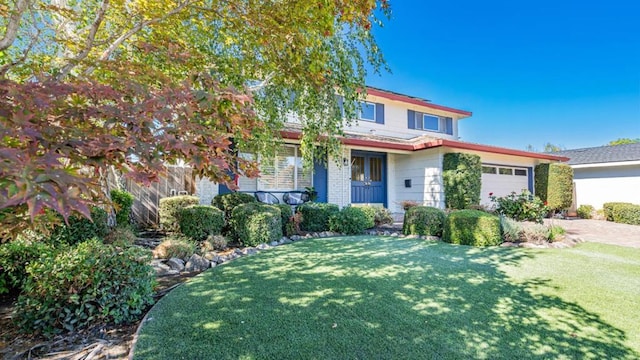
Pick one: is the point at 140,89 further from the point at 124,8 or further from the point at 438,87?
the point at 438,87

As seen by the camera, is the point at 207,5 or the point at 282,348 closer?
the point at 282,348

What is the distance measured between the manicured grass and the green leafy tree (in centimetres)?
152

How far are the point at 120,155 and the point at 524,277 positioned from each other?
543 cm

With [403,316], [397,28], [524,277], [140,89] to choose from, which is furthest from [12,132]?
Answer: [397,28]

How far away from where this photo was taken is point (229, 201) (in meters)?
8.39

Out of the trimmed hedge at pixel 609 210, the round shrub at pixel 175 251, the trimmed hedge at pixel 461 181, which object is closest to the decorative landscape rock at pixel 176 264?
the round shrub at pixel 175 251

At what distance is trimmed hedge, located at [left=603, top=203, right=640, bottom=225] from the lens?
1156 cm

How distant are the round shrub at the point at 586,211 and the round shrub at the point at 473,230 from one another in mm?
10643

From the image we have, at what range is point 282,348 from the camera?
251cm

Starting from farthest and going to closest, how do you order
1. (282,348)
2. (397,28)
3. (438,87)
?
(438,87)
(397,28)
(282,348)

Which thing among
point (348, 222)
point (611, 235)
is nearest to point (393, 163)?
point (348, 222)

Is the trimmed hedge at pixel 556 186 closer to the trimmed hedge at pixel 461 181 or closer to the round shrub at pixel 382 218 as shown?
the trimmed hedge at pixel 461 181

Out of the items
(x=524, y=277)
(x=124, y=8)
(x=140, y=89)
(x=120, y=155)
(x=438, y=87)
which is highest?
(x=438, y=87)

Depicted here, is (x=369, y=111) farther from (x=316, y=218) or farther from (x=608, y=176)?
(x=608, y=176)
